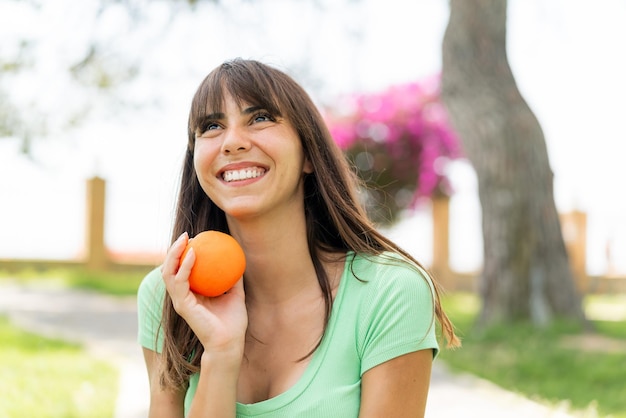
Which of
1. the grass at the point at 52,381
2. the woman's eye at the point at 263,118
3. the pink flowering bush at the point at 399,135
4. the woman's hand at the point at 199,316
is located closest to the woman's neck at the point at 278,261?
the woman's hand at the point at 199,316

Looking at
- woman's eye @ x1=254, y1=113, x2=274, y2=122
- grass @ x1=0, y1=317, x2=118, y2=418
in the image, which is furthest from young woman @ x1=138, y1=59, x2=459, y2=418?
grass @ x1=0, y1=317, x2=118, y2=418

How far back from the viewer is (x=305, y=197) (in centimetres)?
306

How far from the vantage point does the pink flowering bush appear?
43.1ft

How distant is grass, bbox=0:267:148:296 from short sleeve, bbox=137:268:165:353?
965 cm

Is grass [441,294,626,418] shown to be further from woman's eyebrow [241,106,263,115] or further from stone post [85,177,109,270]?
stone post [85,177,109,270]

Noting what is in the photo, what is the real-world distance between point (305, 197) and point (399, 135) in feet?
33.5

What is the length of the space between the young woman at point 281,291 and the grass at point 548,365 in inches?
108

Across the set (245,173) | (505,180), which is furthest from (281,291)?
(505,180)

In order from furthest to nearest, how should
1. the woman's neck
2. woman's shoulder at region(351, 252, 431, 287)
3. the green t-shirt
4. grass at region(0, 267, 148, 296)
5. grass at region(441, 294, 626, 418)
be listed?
grass at region(0, 267, 148, 296) → grass at region(441, 294, 626, 418) → the woman's neck → woman's shoulder at region(351, 252, 431, 287) → the green t-shirt

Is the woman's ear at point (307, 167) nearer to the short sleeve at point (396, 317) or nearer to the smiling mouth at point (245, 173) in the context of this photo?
the smiling mouth at point (245, 173)

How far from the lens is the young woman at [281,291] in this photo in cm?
263

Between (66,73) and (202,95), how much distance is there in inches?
293

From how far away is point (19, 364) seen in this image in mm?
6223

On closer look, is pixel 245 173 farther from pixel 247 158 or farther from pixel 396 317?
pixel 396 317
